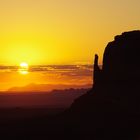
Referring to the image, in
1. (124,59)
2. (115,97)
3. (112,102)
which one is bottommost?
(112,102)

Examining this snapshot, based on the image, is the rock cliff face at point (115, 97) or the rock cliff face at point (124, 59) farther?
the rock cliff face at point (124, 59)

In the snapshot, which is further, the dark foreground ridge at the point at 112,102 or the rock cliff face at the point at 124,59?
the rock cliff face at the point at 124,59

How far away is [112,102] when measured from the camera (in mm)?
147500

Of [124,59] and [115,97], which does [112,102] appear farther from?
[124,59]

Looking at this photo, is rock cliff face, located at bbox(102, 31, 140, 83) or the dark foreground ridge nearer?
the dark foreground ridge

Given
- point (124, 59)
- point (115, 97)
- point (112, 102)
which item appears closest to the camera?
point (112, 102)

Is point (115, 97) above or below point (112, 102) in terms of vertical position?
above

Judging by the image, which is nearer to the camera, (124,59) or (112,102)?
(112,102)

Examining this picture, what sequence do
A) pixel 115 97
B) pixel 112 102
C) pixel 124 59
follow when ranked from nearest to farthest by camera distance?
1. pixel 112 102
2. pixel 115 97
3. pixel 124 59

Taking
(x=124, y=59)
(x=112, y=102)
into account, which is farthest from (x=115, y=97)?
(x=124, y=59)

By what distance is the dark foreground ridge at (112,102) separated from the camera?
468 ft

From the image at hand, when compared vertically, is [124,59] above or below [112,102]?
above

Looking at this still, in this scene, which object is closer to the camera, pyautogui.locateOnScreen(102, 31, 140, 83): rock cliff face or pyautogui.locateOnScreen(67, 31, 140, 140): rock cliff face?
pyautogui.locateOnScreen(67, 31, 140, 140): rock cliff face

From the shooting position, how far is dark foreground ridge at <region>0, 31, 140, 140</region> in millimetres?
142500
